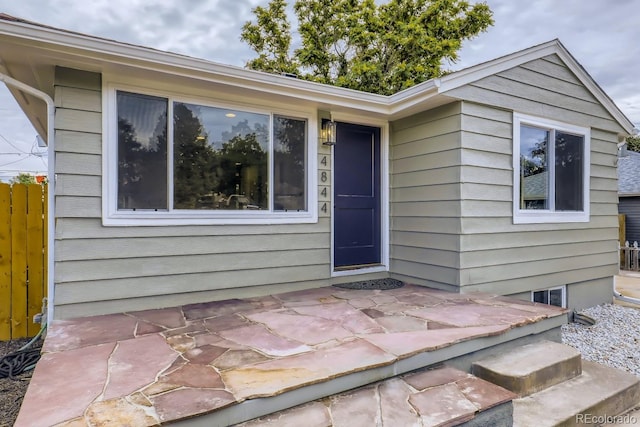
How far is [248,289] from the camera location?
150 inches

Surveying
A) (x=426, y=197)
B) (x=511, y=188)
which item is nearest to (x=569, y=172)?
(x=511, y=188)

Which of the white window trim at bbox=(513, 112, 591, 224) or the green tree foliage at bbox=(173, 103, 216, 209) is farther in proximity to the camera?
the white window trim at bbox=(513, 112, 591, 224)

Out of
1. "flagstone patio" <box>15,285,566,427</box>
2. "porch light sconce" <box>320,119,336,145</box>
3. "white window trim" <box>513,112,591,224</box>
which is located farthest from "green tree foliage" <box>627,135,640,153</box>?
"porch light sconce" <box>320,119,336,145</box>

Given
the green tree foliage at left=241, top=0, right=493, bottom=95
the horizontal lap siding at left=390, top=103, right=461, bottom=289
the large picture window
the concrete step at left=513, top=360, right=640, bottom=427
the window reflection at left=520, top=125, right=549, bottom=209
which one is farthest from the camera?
the green tree foliage at left=241, top=0, right=493, bottom=95

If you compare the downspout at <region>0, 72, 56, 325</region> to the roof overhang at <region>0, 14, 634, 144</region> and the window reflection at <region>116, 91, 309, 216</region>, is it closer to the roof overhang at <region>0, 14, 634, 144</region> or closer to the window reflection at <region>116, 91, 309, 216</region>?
the roof overhang at <region>0, 14, 634, 144</region>

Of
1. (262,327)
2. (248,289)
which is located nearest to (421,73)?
(248,289)

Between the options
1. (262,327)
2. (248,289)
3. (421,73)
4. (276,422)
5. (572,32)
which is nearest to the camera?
(276,422)

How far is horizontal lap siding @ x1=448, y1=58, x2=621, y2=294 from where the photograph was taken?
4.02 metres

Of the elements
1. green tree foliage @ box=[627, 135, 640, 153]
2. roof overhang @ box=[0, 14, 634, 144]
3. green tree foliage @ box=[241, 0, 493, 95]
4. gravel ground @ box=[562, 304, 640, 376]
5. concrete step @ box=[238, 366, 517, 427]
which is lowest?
gravel ground @ box=[562, 304, 640, 376]

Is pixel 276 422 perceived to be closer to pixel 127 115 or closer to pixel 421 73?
pixel 127 115

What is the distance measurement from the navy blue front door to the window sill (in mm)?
529

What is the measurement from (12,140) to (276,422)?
21265 mm

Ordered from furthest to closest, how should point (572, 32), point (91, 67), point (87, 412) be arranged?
point (572, 32) → point (91, 67) → point (87, 412)

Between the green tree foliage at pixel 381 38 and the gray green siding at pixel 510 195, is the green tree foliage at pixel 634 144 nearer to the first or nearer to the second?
the green tree foliage at pixel 381 38
